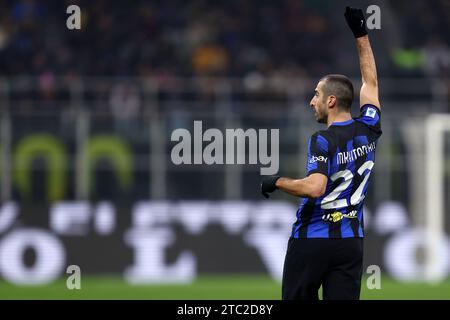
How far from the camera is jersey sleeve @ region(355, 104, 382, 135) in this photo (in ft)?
21.4

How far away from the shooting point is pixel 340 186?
6340 millimetres

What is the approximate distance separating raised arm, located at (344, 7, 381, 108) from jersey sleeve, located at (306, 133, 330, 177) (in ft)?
1.97

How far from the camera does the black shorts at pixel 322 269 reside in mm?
6266

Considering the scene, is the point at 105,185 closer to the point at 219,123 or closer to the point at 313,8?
the point at 219,123

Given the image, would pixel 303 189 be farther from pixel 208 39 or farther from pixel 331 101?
pixel 208 39

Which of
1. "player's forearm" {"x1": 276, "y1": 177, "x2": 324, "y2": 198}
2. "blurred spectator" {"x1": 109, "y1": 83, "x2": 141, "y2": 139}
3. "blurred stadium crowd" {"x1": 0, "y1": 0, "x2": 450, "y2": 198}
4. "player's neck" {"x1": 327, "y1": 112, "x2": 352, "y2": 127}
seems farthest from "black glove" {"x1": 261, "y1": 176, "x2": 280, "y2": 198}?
"blurred spectator" {"x1": 109, "y1": 83, "x2": 141, "y2": 139}

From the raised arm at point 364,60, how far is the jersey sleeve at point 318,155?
1.97 ft

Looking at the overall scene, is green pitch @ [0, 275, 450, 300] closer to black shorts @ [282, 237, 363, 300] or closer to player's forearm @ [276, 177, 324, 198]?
black shorts @ [282, 237, 363, 300]

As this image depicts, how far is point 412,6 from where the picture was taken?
1936cm

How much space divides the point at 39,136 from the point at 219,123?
228 cm

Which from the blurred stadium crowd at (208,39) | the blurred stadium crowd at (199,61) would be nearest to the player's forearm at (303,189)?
the blurred stadium crowd at (199,61)

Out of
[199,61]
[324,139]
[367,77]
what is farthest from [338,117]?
[199,61]

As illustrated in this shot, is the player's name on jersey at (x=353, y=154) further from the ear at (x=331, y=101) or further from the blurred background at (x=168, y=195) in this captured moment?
the blurred background at (x=168, y=195)
